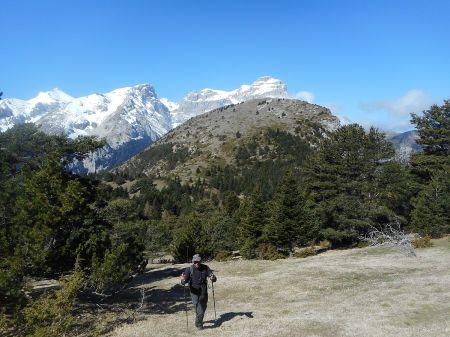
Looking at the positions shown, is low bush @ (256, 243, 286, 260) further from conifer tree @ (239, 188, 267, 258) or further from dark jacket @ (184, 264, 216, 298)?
dark jacket @ (184, 264, 216, 298)

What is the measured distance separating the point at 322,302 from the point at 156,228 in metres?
64.2

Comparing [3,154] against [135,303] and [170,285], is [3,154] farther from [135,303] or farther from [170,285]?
[170,285]

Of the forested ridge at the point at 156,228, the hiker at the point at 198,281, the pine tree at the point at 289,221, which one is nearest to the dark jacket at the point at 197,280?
the hiker at the point at 198,281

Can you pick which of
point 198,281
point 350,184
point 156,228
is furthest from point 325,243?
point 198,281

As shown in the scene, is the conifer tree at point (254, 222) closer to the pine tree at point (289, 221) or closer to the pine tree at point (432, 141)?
the pine tree at point (289, 221)

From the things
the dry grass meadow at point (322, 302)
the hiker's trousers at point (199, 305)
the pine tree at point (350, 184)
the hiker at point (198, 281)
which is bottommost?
the dry grass meadow at point (322, 302)

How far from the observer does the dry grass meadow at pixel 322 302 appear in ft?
53.6

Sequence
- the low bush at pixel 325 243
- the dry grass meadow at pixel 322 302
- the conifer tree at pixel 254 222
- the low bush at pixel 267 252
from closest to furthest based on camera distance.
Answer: the dry grass meadow at pixel 322 302 → the low bush at pixel 267 252 → the conifer tree at pixel 254 222 → the low bush at pixel 325 243

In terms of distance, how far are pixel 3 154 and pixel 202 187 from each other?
494ft

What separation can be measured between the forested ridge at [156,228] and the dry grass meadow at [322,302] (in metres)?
3.43

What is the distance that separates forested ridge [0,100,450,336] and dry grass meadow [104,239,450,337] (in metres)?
3.43

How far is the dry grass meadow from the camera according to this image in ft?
53.6

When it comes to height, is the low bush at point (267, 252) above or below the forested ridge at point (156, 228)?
below

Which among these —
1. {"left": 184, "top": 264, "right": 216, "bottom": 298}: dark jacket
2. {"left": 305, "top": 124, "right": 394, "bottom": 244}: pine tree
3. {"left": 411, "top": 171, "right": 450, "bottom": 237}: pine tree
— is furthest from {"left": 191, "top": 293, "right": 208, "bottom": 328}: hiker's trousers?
{"left": 411, "top": 171, "right": 450, "bottom": 237}: pine tree
